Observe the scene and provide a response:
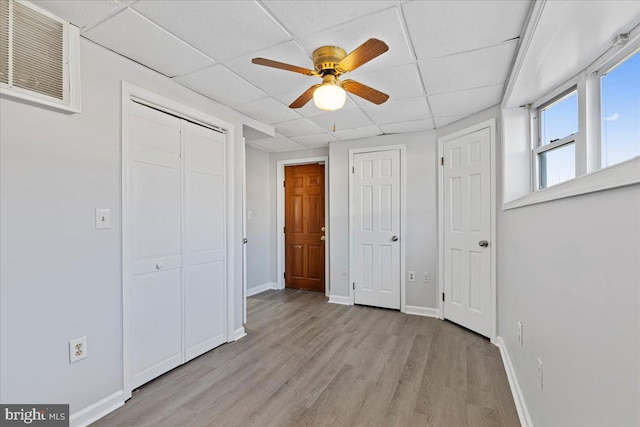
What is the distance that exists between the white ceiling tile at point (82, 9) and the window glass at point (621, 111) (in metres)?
2.53

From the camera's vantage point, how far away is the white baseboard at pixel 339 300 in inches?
163

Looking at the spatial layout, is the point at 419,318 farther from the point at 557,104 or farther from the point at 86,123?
the point at 86,123

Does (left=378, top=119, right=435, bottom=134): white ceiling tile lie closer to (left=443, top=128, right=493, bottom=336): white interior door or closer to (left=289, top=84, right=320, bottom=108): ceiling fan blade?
(left=443, top=128, right=493, bottom=336): white interior door

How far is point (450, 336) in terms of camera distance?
303 centimetres

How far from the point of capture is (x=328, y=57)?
1858 mm

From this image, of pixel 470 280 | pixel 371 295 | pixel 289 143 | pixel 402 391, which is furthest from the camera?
pixel 289 143

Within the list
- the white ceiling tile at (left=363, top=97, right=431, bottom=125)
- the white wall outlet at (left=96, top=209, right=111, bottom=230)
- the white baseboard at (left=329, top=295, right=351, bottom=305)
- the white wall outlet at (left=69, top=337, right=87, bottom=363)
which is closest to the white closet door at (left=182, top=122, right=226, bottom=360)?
the white wall outlet at (left=96, top=209, right=111, bottom=230)

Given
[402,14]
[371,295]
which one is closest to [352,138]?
[371,295]

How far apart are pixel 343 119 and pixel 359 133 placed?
0.60 meters

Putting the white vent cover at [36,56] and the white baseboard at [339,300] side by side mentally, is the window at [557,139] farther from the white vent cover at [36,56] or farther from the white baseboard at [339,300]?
the white vent cover at [36,56]

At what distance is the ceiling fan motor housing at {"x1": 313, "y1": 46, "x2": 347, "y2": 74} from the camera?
1844mm

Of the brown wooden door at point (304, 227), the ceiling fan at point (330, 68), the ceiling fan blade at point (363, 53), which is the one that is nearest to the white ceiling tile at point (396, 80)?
the ceiling fan at point (330, 68)

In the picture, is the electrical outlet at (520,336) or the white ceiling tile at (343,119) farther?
the white ceiling tile at (343,119)

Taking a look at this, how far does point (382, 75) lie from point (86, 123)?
2.00m
